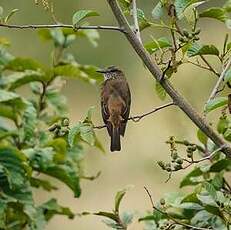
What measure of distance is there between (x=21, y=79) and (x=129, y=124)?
17.5 ft

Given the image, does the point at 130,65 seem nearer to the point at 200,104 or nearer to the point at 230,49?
the point at 200,104

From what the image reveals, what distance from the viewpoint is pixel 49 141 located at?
11.3 ft

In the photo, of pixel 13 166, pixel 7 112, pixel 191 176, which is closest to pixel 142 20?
pixel 191 176

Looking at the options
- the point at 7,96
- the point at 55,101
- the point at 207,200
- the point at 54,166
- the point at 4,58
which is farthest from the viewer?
the point at 55,101

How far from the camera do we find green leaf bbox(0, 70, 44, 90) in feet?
12.0

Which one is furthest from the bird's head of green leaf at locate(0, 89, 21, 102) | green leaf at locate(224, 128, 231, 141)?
green leaf at locate(224, 128, 231, 141)

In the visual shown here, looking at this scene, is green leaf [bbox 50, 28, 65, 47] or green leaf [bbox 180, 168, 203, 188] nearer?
green leaf [bbox 180, 168, 203, 188]

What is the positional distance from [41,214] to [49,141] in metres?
0.36

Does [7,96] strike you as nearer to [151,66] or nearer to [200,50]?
[200,50]

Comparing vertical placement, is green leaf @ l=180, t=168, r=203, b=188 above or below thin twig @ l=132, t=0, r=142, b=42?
below

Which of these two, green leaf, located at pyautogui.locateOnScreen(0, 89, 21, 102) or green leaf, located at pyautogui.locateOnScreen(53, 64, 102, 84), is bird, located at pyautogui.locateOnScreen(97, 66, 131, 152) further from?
green leaf, located at pyautogui.locateOnScreen(53, 64, 102, 84)

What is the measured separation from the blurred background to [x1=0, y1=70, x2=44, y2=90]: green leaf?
1832mm

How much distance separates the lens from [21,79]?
369cm

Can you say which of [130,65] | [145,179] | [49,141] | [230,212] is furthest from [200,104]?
[230,212]
